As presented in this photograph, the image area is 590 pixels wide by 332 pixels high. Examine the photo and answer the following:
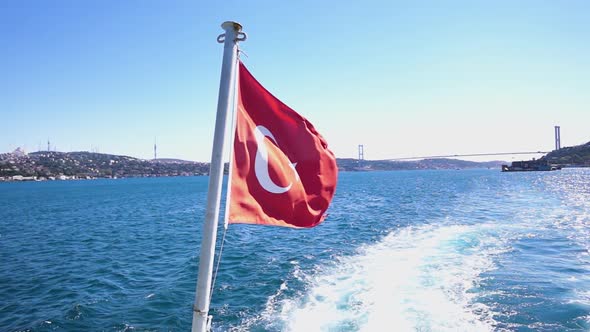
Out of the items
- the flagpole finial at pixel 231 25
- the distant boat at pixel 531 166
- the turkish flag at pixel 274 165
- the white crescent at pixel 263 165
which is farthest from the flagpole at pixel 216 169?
the distant boat at pixel 531 166

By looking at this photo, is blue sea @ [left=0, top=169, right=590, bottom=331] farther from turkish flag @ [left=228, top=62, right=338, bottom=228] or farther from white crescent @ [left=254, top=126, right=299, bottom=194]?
white crescent @ [left=254, top=126, right=299, bottom=194]

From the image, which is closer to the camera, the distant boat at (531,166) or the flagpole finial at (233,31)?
the flagpole finial at (233,31)

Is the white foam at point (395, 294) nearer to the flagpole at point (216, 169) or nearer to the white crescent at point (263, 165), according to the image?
the white crescent at point (263, 165)

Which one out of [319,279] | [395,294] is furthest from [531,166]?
→ [395,294]

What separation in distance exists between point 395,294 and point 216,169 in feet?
30.4

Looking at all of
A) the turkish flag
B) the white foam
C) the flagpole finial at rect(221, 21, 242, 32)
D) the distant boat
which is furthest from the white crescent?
the distant boat

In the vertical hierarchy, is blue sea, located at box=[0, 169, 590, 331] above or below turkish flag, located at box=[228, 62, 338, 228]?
below

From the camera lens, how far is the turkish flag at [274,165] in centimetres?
432

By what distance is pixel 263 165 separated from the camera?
14.5 ft

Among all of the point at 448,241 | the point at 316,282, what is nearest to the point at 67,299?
the point at 316,282

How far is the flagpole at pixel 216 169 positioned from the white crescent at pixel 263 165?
0.83 meters

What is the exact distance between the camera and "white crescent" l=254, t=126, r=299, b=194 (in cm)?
441

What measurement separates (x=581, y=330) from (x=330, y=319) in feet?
19.6

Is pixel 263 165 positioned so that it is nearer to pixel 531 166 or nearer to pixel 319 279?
pixel 319 279
